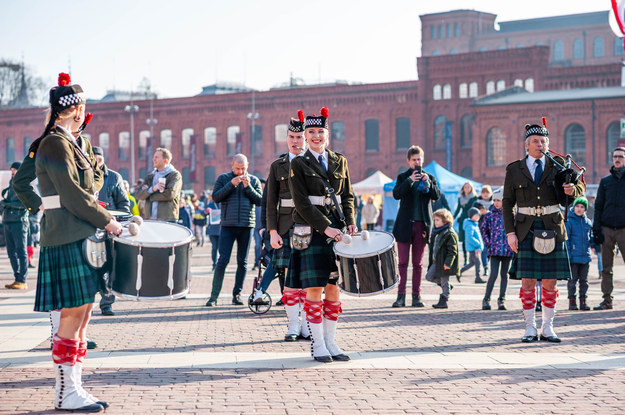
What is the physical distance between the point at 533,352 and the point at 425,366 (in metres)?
1.40

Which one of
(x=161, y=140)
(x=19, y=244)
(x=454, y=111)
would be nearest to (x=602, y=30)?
(x=454, y=111)

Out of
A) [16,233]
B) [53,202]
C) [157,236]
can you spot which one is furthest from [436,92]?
[53,202]

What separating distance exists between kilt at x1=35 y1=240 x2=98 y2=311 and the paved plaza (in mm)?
714

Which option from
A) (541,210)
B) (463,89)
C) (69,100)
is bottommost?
(541,210)

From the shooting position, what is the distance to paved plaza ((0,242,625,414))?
19.9 ft

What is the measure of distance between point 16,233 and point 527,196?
30.1 ft

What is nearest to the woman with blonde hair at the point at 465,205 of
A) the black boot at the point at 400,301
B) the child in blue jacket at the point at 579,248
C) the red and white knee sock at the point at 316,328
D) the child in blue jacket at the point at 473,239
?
the child in blue jacket at the point at 473,239

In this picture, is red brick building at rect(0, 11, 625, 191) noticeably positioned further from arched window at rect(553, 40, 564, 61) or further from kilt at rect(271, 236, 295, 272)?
kilt at rect(271, 236, 295, 272)

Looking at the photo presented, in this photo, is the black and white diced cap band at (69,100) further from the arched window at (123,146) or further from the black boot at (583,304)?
the arched window at (123,146)

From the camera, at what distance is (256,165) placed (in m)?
71.4

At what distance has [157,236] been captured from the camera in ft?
22.0

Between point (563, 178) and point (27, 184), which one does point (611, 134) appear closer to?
point (563, 178)

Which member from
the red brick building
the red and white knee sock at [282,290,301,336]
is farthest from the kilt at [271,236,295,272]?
the red brick building

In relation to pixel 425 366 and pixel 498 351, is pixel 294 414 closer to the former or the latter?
pixel 425 366
